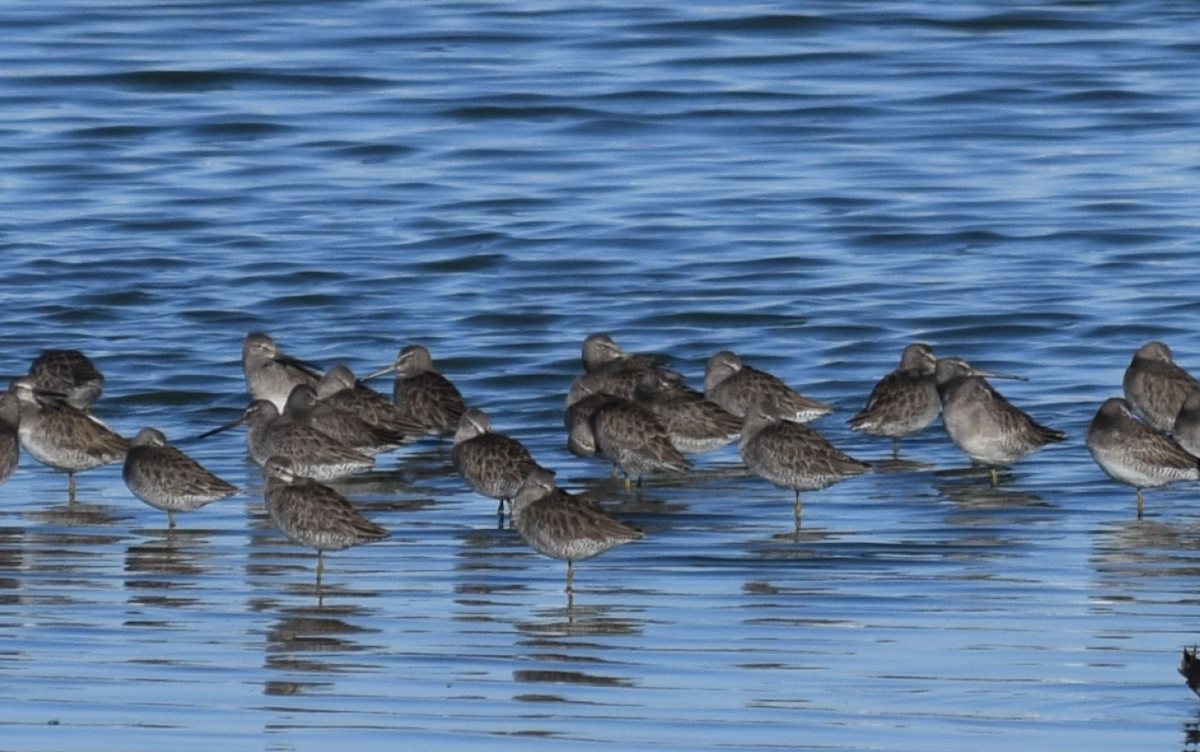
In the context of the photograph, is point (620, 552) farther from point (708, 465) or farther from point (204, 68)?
point (204, 68)

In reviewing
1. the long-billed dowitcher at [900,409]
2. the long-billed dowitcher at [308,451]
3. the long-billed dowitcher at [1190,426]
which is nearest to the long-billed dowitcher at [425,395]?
the long-billed dowitcher at [308,451]

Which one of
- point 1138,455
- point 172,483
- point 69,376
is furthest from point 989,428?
point 69,376

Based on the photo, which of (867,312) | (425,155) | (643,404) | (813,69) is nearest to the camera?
(643,404)

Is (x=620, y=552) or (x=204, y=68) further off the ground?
(x=204, y=68)

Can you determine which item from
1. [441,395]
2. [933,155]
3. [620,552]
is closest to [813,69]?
[933,155]

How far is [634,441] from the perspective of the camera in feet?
48.2

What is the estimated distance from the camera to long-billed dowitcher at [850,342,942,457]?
1596cm

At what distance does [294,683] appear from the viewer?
10.3 m

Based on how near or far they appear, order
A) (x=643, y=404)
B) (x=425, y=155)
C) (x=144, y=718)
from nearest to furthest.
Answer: (x=144, y=718) → (x=643, y=404) → (x=425, y=155)

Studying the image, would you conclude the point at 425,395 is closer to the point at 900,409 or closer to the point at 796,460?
the point at 900,409

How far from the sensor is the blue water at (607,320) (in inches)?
404

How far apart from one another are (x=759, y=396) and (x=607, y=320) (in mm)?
4696

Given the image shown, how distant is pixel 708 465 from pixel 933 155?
12.3 meters

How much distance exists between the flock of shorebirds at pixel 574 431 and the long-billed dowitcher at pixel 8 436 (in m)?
0.01
